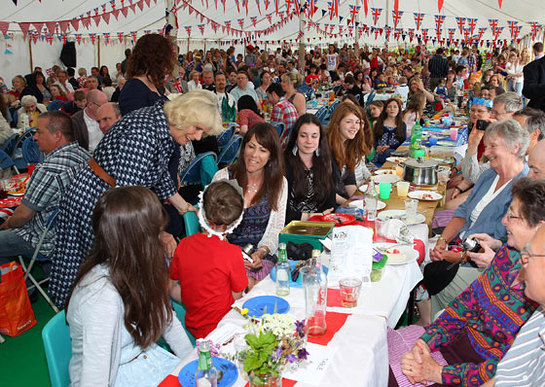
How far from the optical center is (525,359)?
5.05 feet

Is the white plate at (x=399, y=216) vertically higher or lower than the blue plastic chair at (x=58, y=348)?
higher

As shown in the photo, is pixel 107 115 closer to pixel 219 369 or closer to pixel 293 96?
pixel 219 369

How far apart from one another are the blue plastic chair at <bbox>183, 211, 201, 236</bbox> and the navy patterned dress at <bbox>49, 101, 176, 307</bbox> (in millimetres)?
368

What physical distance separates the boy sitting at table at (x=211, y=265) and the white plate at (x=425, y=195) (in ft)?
6.00

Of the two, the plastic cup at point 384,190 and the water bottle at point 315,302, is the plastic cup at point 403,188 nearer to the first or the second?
the plastic cup at point 384,190

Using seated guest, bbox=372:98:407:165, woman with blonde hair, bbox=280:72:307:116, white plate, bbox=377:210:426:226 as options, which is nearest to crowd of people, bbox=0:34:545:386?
white plate, bbox=377:210:426:226

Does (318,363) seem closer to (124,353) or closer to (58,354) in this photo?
(124,353)

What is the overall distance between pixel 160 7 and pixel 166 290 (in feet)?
47.2

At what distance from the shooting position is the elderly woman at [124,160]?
2.44m

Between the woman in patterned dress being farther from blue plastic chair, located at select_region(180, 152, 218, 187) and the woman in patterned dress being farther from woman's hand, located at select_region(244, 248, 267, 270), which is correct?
blue plastic chair, located at select_region(180, 152, 218, 187)

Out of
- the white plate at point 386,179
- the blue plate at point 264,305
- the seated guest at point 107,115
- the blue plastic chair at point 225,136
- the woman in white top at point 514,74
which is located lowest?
the blue plate at point 264,305

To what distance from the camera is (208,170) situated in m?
4.50

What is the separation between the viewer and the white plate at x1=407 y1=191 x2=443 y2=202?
347 centimetres

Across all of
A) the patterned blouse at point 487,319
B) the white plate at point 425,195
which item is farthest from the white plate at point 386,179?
the patterned blouse at point 487,319
